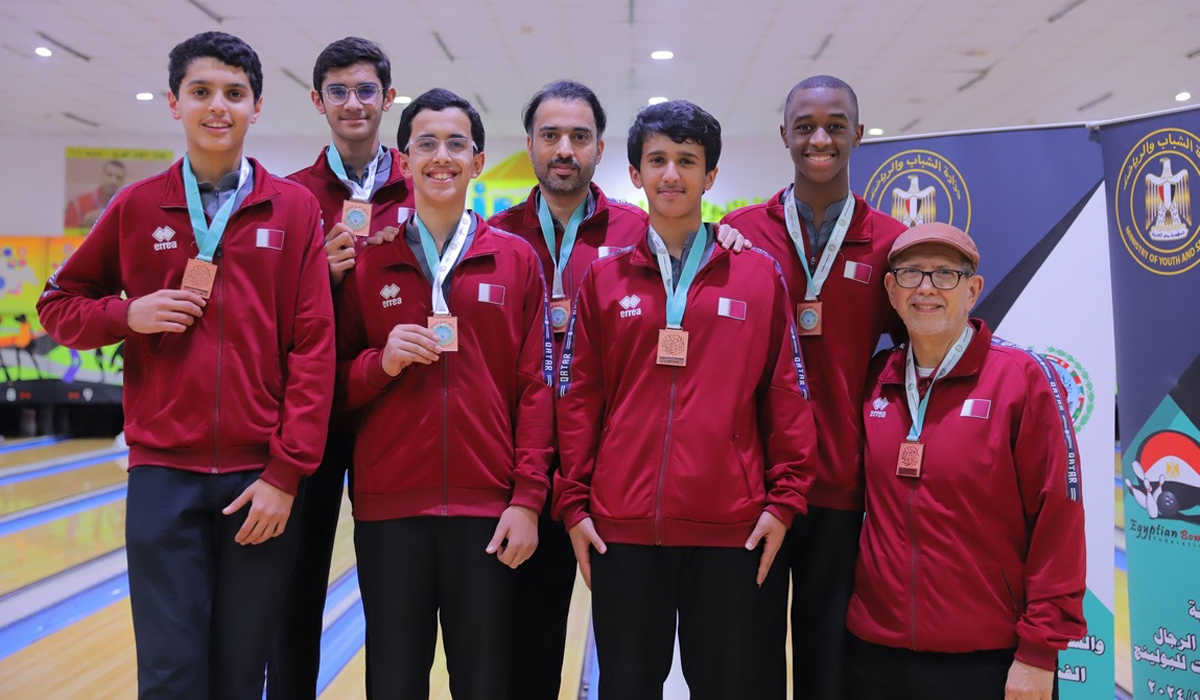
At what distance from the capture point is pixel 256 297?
2.11 meters

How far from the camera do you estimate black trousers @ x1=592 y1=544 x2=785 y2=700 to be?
2031 millimetres

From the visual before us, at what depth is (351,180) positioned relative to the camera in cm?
272

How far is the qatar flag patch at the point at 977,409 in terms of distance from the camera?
6.71ft

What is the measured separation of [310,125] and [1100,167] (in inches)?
434

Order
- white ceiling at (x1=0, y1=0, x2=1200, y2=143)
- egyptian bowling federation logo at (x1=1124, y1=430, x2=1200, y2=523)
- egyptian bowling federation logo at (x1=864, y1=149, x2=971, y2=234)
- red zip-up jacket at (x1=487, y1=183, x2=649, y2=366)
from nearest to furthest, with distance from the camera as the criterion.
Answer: red zip-up jacket at (x1=487, y1=183, x2=649, y2=366)
egyptian bowling federation logo at (x1=1124, y1=430, x2=1200, y2=523)
egyptian bowling federation logo at (x1=864, y1=149, x2=971, y2=234)
white ceiling at (x1=0, y1=0, x2=1200, y2=143)

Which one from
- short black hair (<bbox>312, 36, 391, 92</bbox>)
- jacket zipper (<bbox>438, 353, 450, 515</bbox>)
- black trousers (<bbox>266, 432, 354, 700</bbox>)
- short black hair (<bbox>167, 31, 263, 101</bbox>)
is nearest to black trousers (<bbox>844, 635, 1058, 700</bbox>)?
jacket zipper (<bbox>438, 353, 450, 515</bbox>)

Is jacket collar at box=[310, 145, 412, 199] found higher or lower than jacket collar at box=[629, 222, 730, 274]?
higher

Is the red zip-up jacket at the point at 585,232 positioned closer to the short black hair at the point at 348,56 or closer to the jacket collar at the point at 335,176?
the jacket collar at the point at 335,176

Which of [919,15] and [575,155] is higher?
[919,15]

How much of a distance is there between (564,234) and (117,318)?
4.04 ft

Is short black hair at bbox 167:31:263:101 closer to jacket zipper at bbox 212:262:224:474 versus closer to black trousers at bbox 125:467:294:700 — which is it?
jacket zipper at bbox 212:262:224:474

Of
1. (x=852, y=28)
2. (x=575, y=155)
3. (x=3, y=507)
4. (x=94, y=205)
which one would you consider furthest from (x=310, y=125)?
(x=575, y=155)

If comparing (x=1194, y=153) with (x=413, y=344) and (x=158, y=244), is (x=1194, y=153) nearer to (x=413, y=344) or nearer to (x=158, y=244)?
(x=413, y=344)

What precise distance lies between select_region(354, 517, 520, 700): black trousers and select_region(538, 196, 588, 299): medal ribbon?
2.61ft
